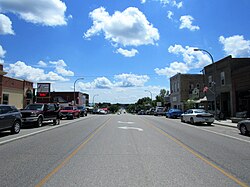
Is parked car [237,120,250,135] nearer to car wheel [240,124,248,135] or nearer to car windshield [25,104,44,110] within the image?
car wheel [240,124,248,135]

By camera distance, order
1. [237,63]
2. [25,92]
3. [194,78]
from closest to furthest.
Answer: [237,63] < [25,92] < [194,78]

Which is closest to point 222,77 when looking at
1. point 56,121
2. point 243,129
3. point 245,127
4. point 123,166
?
point 243,129

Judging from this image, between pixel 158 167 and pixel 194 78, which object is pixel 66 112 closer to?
pixel 158 167

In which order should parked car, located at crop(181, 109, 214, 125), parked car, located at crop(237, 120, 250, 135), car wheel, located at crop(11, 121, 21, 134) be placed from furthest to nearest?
parked car, located at crop(181, 109, 214, 125) → car wheel, located at crop(11, 121, 21, 134) → parked car, located at crop(237, 120, 250, 135)

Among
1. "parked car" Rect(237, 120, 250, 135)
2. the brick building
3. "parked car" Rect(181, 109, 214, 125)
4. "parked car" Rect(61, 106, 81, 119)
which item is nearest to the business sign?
the brick building

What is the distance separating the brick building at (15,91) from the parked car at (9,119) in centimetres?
2037

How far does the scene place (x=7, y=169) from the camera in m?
6.99

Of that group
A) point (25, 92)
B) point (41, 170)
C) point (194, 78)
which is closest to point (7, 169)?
point (41, 170)

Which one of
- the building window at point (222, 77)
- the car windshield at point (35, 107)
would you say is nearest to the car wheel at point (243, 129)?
the car windshield at point (35, 107)

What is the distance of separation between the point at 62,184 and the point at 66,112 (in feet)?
96.4

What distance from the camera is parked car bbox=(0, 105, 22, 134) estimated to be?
47.8 feet

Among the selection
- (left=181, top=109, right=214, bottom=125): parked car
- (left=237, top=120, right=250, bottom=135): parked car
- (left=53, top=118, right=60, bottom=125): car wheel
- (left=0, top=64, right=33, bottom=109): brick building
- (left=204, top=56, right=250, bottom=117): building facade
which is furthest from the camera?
(left=0, top=64, right=33, bottom=109): brick building

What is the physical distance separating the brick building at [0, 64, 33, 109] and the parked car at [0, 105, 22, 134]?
20370mm

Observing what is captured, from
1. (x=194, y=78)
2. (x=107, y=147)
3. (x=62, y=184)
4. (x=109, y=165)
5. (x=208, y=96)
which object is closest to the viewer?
(x=62, y=184)
